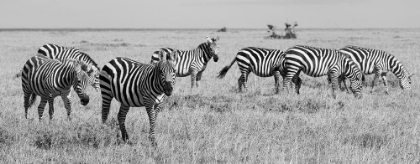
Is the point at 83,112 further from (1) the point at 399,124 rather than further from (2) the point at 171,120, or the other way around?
(1) the point at 399,124

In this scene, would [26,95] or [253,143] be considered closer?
[253,143]

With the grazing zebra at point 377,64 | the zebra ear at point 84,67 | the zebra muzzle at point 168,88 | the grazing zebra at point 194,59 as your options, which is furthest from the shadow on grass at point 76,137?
the grazing zebra at point 377,64

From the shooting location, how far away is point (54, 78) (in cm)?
786

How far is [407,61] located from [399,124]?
14.4 metres

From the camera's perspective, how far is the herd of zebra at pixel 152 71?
6.28 meters

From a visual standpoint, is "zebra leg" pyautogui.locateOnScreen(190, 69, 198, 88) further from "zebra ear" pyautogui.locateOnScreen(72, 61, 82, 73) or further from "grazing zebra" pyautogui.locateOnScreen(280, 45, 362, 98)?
"zebra ear" pyautogui.locateOnScreen(72, 61, 82, 73)

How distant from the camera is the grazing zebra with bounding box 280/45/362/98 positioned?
1241 centimetres

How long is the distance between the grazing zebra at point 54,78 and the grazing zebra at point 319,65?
6.75 m

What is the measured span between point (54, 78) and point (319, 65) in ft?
25.1

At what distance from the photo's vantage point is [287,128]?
8227mm

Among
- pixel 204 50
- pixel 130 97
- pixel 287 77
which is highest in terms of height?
pixel 204 50

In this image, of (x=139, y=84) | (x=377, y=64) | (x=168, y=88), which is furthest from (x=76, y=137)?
(x=377, y=64)

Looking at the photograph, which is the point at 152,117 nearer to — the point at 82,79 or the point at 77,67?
the point at 82,79

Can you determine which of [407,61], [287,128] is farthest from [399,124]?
[407,61]
